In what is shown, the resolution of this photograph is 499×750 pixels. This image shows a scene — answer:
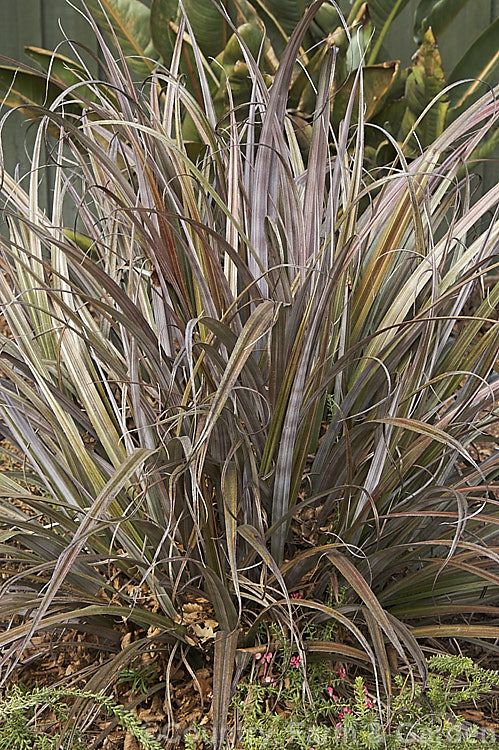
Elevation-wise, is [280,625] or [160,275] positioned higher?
[160,275]

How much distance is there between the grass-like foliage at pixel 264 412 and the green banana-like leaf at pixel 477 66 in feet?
3.25

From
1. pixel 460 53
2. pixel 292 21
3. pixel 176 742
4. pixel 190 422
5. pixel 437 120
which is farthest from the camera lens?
pixel 460 53

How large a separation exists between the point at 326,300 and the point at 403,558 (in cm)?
38

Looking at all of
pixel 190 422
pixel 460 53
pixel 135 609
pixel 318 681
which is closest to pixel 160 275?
pixel 190 422

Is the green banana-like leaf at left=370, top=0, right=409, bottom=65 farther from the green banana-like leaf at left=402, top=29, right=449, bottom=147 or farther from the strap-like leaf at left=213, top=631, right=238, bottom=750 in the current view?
the strap-like leaf at left=213, top=631, right=238, bottom=750

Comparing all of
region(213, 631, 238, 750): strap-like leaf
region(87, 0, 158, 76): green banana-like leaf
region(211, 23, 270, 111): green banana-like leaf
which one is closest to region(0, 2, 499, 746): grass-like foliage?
region(213, 631, 238, 750): strap-like leaf

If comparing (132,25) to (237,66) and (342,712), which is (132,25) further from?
(342,712)

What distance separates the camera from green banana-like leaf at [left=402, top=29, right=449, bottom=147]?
176cm

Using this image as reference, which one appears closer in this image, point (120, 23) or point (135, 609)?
point (135, 609)

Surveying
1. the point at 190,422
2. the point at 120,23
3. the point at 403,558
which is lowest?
the point at 403,558

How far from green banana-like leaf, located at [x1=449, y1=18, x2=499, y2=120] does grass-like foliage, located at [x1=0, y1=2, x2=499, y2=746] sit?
99 cm

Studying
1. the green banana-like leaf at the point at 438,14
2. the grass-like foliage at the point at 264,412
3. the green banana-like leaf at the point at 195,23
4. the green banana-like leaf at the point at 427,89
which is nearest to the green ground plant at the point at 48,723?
the grass-like foliage at the point at 264,412

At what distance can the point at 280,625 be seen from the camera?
0.86 m

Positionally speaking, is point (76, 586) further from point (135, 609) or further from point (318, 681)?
point (318, 681)
